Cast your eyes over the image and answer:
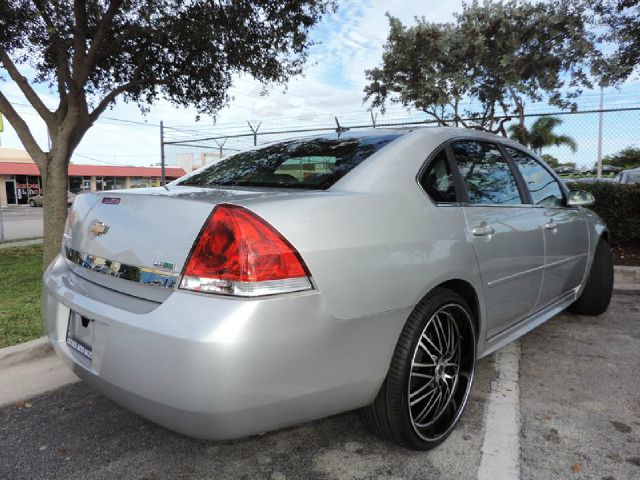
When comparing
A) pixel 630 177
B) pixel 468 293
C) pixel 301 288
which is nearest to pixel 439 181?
pixel 468 293

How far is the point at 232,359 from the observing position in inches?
61.1

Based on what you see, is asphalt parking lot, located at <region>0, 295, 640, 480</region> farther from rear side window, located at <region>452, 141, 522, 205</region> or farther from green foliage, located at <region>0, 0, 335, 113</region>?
green foliage, located at <region>0, 0, 335, 113</region>

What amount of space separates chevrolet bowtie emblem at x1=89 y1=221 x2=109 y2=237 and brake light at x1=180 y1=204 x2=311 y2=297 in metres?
0.62

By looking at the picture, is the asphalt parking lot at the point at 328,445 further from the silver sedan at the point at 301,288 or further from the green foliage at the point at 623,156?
the green foliage at the point at 623,156

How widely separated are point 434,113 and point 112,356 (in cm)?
1033

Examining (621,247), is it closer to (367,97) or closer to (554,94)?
(554,94)

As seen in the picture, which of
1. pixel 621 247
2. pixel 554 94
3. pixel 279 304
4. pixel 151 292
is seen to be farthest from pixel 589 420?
pixel 554 94

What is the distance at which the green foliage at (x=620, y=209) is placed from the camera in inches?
269

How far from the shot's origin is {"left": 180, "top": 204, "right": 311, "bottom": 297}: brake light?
64.0 inches

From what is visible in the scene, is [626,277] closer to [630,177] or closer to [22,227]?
[630,177]

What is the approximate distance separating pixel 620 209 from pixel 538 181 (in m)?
4.46

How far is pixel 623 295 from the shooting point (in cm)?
536

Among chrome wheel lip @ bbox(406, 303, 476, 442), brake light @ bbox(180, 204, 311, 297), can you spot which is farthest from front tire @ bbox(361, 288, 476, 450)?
brake light @ bbox(180, 204, 311, 297)

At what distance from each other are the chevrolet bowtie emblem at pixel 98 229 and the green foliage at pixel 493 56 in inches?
351
